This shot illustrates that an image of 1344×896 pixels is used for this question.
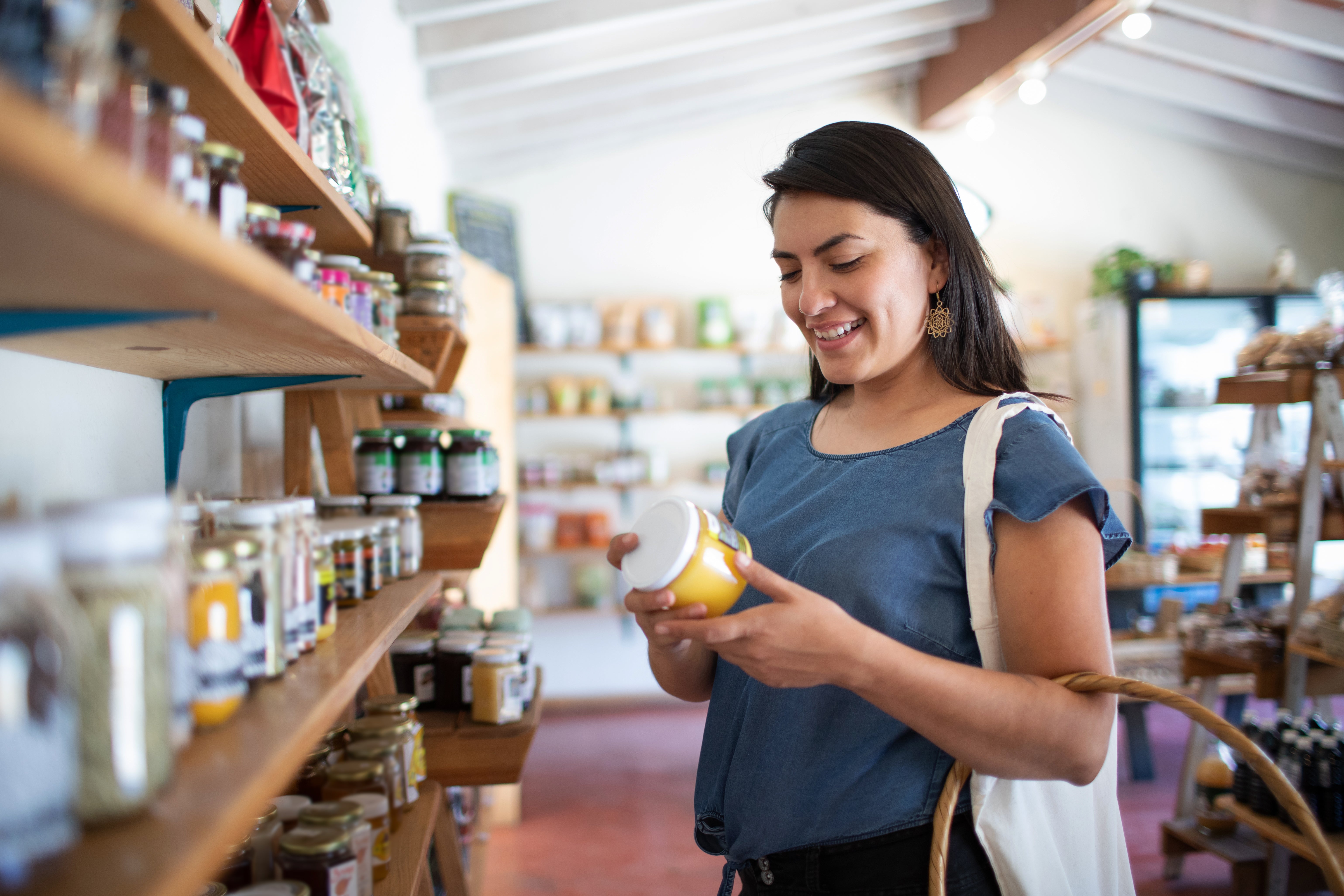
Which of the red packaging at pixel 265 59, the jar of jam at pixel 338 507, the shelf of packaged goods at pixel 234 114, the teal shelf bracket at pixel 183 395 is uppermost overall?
the red packaging at pixel 265 59

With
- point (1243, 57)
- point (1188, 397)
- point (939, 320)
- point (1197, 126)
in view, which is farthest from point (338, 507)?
point (1197, 126)

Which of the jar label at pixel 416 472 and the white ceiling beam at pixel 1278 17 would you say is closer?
the jar label at pixel 416 472

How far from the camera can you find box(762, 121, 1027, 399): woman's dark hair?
1.26m

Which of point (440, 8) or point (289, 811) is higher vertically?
point (440, 8)

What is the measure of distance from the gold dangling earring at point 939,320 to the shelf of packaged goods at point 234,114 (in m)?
0.92

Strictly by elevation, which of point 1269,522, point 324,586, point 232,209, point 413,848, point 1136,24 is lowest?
point 413,848

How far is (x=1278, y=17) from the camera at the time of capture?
4297mm

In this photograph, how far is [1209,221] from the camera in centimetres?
604

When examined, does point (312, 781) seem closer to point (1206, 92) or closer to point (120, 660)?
point (120, 660)

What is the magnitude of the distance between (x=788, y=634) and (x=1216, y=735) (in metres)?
0.55

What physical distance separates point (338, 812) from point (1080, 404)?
5899 millimetres

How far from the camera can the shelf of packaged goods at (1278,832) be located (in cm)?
225

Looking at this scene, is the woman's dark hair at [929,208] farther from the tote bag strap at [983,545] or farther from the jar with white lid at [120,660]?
the jar with white lid at [120,660]

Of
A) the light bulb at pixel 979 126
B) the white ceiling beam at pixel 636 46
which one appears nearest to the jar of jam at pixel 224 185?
the white ceiling beam at pixel 636 46
